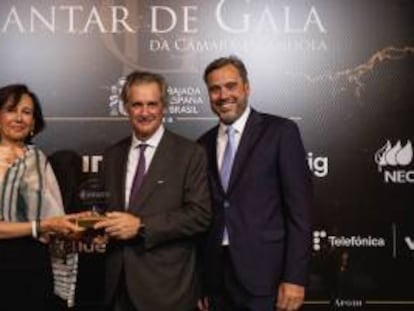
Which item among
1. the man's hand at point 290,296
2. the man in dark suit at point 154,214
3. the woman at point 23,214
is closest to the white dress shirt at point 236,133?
the man in dark suit at point 154,214

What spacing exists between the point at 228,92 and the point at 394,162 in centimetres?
120

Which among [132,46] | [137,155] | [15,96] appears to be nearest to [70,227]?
[137,155]

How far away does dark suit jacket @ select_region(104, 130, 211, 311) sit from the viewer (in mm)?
2217

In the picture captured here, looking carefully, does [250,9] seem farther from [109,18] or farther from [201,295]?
[201,295]

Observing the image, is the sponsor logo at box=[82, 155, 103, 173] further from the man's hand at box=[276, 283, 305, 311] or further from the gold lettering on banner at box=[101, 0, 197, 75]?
the man's hand at box=[276, 283, 305, 311]

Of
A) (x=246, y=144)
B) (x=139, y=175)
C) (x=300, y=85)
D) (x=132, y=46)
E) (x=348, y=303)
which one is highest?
(x=132, y=46)

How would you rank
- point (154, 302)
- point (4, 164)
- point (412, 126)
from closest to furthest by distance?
point (154, 302) < point (4, 164) < point (412, 126)

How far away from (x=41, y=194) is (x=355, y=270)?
65.7 inches

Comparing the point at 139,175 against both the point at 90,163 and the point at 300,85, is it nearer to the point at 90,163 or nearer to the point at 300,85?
the point at 90,163

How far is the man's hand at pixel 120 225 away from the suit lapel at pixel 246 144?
0.40 meters

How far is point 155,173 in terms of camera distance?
89.0 inches

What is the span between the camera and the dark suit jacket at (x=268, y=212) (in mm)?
2270

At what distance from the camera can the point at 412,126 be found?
10.3ft

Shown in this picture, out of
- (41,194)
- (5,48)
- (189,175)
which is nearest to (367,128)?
(189,175)
